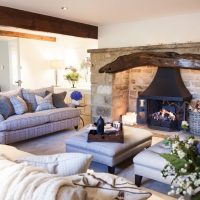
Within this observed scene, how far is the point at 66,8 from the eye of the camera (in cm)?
390

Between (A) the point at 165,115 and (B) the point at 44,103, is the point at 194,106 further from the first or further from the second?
(B) the point at 44,103

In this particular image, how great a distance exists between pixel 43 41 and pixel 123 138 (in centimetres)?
500

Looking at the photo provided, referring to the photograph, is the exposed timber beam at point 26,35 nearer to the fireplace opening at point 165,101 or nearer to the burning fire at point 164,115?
the fireplace opening at point 165,101

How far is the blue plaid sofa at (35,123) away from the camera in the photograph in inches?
160

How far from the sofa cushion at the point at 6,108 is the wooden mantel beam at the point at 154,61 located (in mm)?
2057

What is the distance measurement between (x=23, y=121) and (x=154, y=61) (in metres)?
2.61

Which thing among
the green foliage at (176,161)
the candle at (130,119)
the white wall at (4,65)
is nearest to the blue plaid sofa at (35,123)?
the candle at (130,119)

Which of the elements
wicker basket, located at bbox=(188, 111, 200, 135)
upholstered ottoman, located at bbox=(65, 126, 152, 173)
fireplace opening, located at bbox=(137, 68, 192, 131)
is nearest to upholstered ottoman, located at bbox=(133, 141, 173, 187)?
upholstered ottoman, located at bbox=(65, 126, 152, 173)

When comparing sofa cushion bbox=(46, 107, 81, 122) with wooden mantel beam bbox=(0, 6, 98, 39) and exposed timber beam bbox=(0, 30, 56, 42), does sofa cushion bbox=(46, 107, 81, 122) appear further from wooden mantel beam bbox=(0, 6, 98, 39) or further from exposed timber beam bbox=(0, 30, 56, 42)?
exposed timber beam bbox=(0, 30, 56, 42)

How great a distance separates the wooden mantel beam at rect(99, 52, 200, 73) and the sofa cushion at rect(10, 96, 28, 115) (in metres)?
1.84

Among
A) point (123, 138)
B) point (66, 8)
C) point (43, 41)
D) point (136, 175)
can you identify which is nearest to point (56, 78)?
point (43, 41)

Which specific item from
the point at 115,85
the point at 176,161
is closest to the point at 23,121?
the point at 115,85

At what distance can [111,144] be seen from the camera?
10.2ft

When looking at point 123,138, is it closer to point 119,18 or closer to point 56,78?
point 119,18
